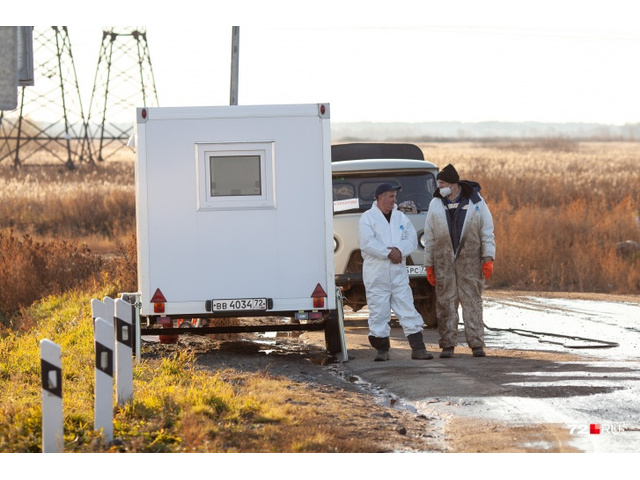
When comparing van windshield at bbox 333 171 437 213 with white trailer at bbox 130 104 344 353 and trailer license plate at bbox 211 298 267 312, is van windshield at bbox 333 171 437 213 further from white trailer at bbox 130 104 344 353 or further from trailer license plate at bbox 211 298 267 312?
trailer license plate at bbox 211 298 267 312

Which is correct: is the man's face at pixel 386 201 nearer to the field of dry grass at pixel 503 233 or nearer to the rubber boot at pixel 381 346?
the rubber boot at pixel 381 346

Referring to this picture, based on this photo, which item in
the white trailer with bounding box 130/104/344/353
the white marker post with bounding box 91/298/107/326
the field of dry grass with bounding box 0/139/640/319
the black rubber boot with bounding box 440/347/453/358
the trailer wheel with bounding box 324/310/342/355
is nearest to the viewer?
the white marker post with bounding box 91/298/107/326

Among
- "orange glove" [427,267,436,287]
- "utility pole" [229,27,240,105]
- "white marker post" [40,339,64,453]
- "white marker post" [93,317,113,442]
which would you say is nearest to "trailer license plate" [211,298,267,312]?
"orange glove" [427,267,436,287]

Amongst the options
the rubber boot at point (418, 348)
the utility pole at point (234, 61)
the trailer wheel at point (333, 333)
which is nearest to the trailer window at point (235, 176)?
the trailer wheel at point (333, 333)

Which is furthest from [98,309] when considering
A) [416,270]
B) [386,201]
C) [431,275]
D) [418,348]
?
[416,270]

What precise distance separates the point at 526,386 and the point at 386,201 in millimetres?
3080

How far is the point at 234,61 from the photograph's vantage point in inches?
848

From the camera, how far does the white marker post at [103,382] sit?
324 inches

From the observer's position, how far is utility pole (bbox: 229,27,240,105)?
2114 centimetres

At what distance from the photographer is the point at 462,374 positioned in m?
11.8

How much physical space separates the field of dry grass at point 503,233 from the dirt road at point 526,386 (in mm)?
6550

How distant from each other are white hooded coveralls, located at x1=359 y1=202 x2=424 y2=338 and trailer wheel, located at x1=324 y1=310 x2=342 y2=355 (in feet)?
1.28

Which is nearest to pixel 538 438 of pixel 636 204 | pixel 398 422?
pixel 398 422

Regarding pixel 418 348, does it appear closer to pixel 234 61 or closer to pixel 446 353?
pixel 446 353
